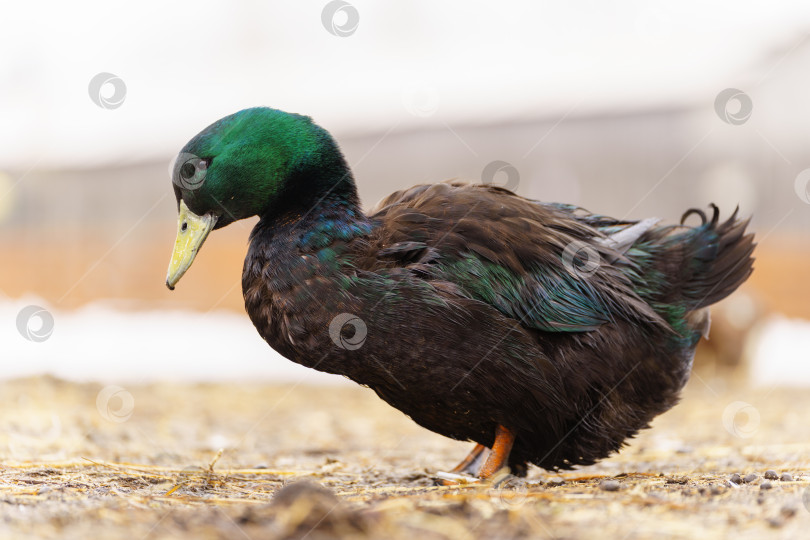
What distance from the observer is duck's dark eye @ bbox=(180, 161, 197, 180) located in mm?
3613

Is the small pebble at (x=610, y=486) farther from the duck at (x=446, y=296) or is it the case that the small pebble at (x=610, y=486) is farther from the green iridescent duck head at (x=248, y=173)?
the green iridescent duck head at (x=248, y=173)

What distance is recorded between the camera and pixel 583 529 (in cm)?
247

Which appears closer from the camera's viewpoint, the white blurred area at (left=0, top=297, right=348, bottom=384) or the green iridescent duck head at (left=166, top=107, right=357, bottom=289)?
the green iridescent duck head at (left=166, top=107, right=357, bottom=289)

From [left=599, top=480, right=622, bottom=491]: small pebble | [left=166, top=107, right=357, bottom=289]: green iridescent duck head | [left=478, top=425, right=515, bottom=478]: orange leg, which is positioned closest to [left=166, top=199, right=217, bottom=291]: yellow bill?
[left=166, top=107, right=357, bottom=289]: green iridescent duck head

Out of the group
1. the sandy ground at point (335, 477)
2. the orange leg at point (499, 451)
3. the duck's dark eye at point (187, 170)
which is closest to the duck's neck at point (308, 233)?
the duck's dark eye at point (187, 170)

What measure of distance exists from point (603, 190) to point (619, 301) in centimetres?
935

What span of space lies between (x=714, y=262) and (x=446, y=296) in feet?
5.30

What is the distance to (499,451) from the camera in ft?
12.2

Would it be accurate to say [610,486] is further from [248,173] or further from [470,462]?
[248,173]

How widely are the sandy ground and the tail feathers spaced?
2.78ft

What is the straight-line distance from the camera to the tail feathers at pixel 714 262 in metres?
4.23

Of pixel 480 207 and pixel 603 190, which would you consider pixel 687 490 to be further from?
pixel 603 190

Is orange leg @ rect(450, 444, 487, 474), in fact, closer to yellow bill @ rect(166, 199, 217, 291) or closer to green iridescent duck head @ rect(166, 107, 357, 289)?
green iridescent duck head @ rect(166, 107, 357, 289)

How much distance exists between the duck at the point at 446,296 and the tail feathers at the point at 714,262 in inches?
9.8
